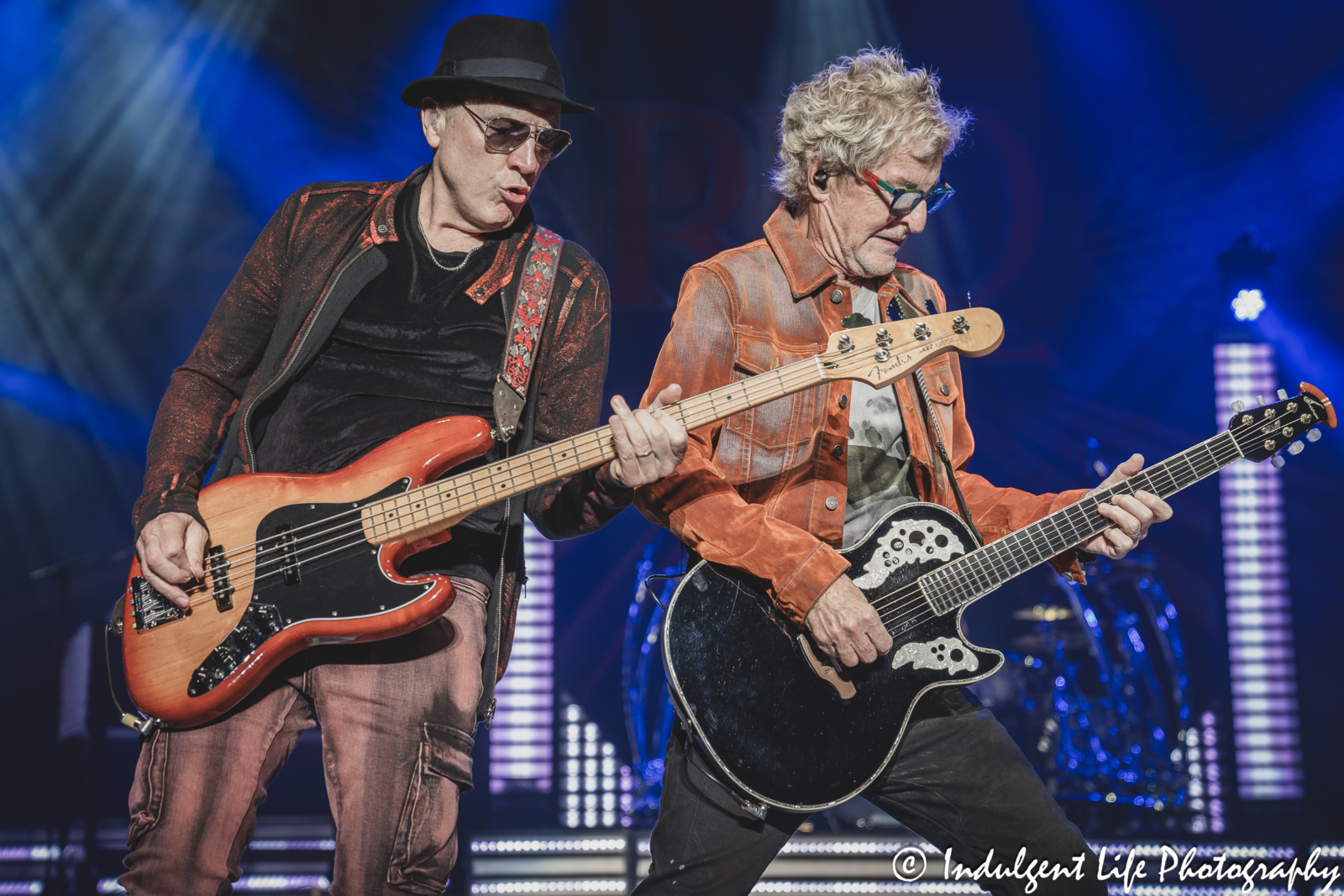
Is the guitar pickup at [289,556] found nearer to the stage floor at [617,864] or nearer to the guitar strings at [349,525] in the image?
the guitar strings at [349,525]

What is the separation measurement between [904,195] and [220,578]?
2133 mm

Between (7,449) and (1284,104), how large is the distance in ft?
30.3

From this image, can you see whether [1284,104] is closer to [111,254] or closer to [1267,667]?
[1267,667]

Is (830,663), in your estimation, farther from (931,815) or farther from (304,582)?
(304,582)

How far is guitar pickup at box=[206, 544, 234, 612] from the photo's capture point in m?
2.36

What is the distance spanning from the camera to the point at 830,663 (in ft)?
8.66

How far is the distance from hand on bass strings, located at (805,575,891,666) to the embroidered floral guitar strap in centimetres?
96

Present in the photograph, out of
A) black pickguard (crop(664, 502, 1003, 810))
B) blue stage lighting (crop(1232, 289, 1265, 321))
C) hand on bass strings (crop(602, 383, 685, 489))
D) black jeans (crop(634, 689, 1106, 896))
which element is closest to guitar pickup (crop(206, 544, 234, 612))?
hand on bass strings (crop(602, 383, 685, 489))

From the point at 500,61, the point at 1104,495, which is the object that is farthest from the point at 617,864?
the point at 500,61

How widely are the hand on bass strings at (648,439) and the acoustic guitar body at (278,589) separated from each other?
1.29 ft

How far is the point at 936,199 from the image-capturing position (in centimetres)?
297

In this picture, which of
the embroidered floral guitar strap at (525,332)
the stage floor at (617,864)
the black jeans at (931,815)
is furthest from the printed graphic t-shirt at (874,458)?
the stage floor at (617,864)

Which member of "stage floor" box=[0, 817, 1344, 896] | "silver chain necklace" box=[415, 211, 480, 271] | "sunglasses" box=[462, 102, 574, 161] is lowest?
"stage floor" box=[0, 817, 1344, 896]

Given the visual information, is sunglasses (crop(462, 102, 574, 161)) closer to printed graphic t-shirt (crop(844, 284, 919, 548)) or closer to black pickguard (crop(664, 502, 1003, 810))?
printed graphic t-shirt (crop(844, 284, 919, 548))
